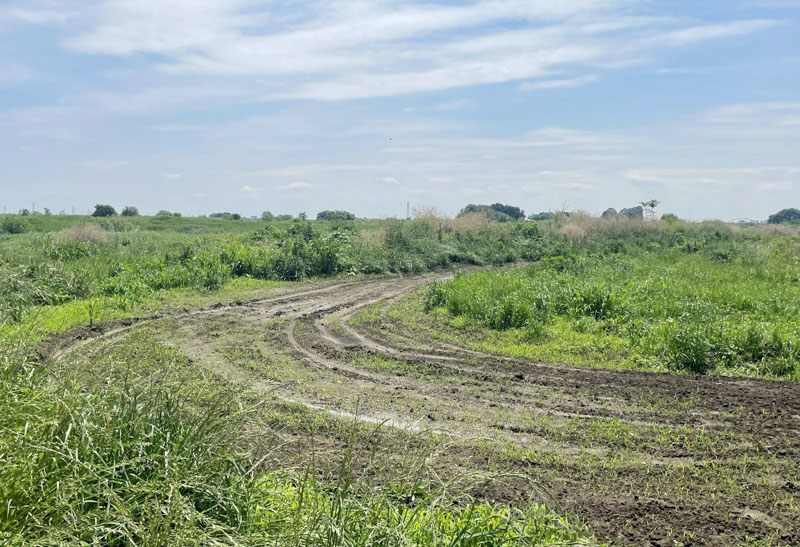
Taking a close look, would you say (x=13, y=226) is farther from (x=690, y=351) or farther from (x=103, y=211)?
(x=690, y=351)

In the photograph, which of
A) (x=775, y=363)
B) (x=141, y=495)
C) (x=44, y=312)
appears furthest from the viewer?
(x=44, y=312)

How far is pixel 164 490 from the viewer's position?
3232 millimetres

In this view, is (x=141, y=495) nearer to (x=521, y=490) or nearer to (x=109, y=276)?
(x=521, y=490)

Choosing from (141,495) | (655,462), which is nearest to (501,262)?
(655,462)

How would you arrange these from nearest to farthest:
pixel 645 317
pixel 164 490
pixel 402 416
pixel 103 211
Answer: pixel 164 490
pixel 402 416
pixel 645 317
pixel 103 211

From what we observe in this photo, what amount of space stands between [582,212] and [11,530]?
39501mm

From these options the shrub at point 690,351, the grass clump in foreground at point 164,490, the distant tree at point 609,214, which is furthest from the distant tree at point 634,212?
the grass clump in foreground at point 164,490

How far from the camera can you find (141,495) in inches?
132

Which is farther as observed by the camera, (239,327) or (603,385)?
(239,327)

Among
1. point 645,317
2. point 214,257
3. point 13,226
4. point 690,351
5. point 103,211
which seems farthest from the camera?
point 103,211

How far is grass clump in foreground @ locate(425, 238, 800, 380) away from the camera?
9.66m

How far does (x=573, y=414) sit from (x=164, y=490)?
17.6ft

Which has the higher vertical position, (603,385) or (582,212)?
(582,212)

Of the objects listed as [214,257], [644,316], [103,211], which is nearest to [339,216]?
[103,211]
